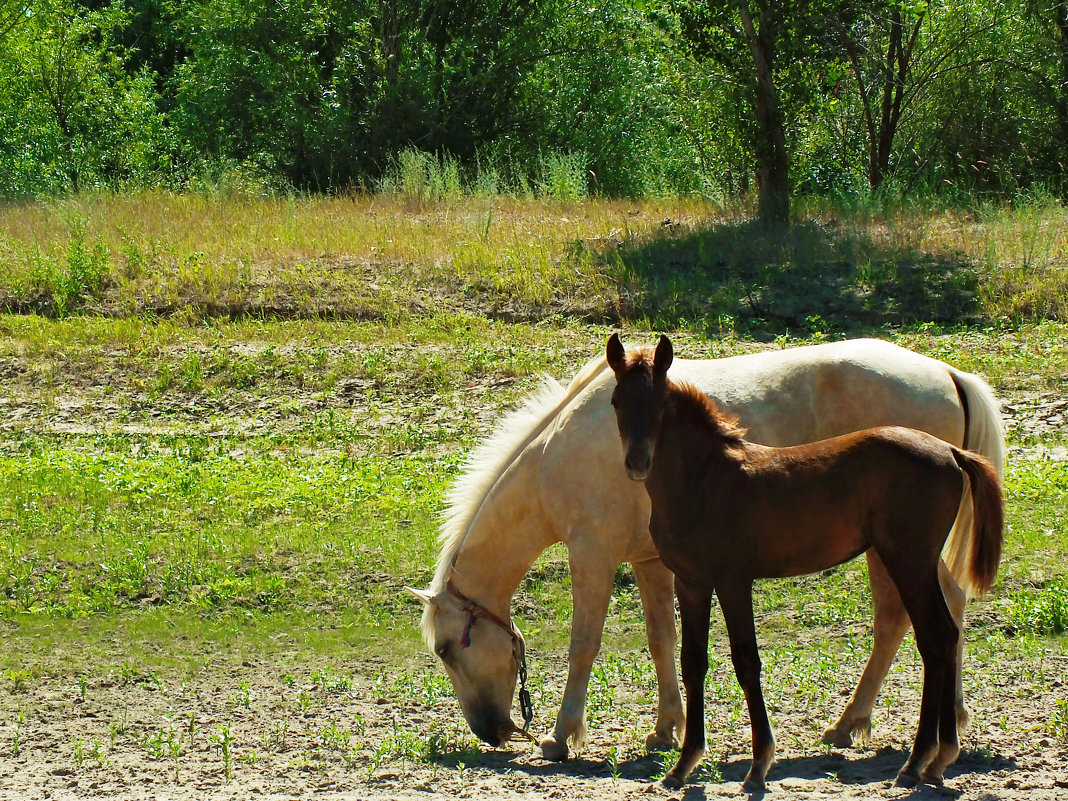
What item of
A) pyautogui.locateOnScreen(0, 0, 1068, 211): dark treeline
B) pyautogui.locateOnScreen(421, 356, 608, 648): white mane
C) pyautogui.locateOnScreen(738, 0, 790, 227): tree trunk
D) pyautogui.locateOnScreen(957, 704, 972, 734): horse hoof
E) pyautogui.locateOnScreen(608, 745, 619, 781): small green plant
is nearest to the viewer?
pyautogui.locateOnScreen(608, 745, 619, 781): small green plant

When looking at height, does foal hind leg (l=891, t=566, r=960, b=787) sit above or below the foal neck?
below

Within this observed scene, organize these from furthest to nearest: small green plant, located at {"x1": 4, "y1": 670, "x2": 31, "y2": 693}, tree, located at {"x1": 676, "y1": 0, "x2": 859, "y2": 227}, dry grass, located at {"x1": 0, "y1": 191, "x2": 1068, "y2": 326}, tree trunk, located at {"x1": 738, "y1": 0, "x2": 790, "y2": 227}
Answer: tree trunk, located at {"x1": 738, "y1": 0, "x2": 790, "y2": 227} → tree, located at {"x1": 676, "y1": 0, "x2": 859, "y2": 227} → dry grass, located at {"x1": 0, "y1": 191, "x2": 1068, "y2": 326} → small green plant, located at {"x1": 4, "y1": 670, "x2": 31, "y2": 693}

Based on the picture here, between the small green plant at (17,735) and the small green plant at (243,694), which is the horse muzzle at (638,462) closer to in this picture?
the small green plant at (243,694)

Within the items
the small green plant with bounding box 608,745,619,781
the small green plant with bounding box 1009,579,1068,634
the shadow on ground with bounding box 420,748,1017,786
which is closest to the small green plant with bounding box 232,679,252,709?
the shadow on ground with bounding box 420,748,1017,786

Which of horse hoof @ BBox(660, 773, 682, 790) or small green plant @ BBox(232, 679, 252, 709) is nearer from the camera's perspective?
horse hoof @ BBox(660, 773, 682, 790)

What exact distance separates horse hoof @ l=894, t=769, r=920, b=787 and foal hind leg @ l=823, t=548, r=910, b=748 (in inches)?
31.5

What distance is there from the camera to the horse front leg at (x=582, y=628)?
18.5ft

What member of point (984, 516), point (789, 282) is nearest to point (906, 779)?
point (984, 516)

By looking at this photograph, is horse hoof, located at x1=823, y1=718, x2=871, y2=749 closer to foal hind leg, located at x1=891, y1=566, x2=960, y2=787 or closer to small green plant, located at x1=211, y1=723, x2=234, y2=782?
foal hind leg, located at x1=891, y1=566, x2=960, y2=787

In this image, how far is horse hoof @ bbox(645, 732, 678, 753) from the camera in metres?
5.69

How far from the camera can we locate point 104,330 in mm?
13789

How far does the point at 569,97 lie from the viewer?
2462cm

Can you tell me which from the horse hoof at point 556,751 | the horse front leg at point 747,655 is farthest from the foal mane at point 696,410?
the horse hoof at point 556,751

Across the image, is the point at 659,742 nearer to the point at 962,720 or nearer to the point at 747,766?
the point at 747,766
